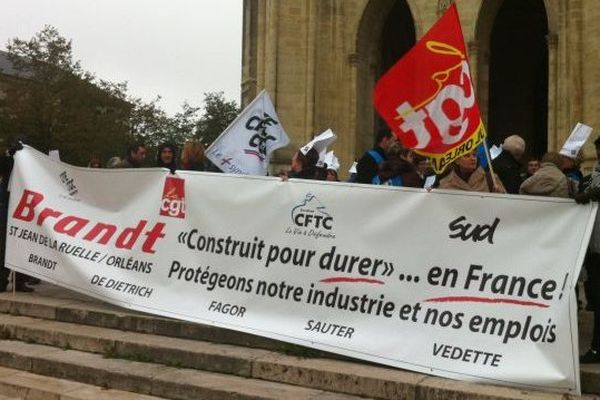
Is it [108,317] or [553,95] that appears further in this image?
[553,95]

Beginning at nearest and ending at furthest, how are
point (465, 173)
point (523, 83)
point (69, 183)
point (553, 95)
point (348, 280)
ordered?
point (348, 280) → point (465, 173) → point (69, 183) → point (553, 95) → point (523, 83)

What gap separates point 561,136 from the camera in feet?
49.3

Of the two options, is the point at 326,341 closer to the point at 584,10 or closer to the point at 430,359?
the point at 430,359

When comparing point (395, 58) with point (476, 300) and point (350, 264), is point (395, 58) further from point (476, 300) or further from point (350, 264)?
point (476, 300)

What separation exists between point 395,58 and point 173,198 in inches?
660

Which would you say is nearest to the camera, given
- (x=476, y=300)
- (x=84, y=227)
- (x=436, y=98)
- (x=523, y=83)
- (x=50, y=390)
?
(x=476, y=300)

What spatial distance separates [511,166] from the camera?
21.7 feet

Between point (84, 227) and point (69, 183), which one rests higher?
point (69, 183)

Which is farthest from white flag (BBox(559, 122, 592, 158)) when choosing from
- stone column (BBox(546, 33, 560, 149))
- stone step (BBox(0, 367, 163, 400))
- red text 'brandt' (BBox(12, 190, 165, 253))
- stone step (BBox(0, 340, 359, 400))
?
stone column (BBox(546, 33, 560, 149))

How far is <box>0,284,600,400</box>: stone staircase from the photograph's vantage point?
5004mm

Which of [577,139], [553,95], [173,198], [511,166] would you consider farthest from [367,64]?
[173,198]

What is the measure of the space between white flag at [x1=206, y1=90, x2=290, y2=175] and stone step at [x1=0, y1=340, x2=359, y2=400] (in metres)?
2.98

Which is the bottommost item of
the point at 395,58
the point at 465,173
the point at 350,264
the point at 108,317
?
the point at 108,317

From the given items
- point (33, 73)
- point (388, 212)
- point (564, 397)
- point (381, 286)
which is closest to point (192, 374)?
point (381, 286)
